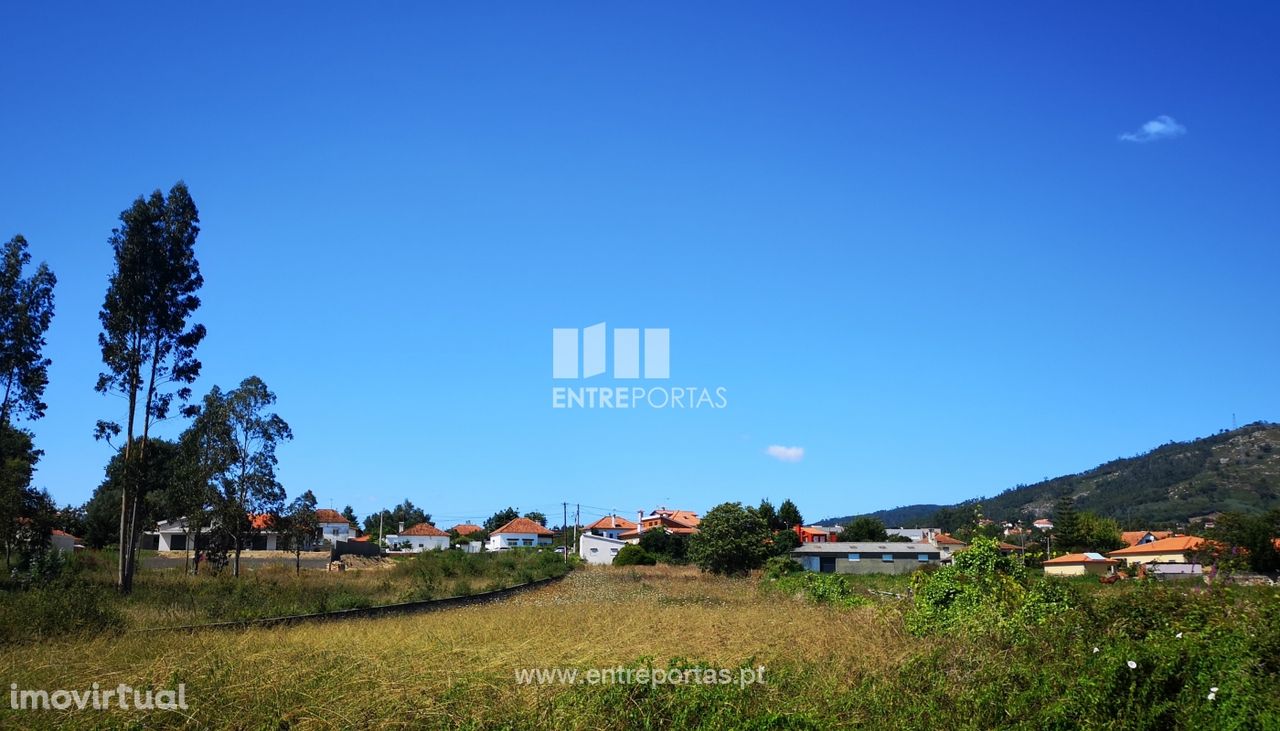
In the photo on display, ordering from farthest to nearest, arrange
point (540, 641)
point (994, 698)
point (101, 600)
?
1. point (101, 600)
2. point (540, 641)
3. point (994, 698)

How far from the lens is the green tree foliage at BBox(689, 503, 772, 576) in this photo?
58.2m

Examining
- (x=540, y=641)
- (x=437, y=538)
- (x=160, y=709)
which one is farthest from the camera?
(x=437, y=538)

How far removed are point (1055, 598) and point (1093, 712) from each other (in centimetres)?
596

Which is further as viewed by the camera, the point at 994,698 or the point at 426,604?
the point at 426,604

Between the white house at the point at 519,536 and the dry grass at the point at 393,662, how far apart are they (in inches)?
3512

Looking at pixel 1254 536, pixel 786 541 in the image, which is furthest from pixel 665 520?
pixel 1254 536

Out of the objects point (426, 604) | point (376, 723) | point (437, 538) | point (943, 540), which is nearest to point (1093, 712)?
point (376, 723)

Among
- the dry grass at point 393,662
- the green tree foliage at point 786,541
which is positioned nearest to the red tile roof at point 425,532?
the green tree foliage at point 786,541

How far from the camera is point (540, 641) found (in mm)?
12953

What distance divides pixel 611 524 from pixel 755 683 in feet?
358

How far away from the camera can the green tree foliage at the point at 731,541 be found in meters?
58.2

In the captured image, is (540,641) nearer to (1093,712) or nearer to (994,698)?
(994,698)

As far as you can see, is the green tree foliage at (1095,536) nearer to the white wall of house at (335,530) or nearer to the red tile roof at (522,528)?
the red tile roof at (522,528)

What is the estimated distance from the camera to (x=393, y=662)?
10.0 metres
